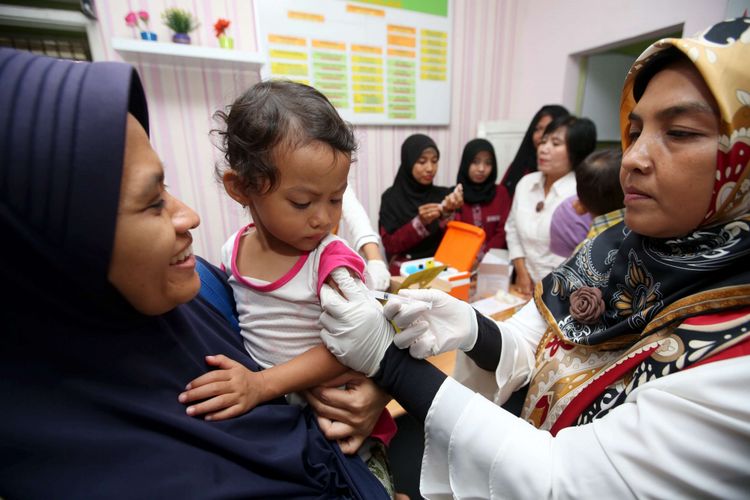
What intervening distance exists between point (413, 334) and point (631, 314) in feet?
1.81

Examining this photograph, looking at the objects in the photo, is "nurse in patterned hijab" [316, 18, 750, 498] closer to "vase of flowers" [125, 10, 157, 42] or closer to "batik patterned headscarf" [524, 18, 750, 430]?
"batik patterned headscarf" [524, 18, 750, 430]

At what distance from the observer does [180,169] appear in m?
2.55

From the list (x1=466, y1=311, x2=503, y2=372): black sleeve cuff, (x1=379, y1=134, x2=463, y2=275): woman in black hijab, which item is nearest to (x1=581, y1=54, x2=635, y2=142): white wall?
(x1=379, y1=134, x2=463, y2=275): woman in black hijab

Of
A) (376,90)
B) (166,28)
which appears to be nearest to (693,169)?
(376,90)

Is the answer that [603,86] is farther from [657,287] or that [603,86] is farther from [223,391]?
[223,391]

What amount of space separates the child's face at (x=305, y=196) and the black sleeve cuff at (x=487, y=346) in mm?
568

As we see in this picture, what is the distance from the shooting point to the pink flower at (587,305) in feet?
2.95

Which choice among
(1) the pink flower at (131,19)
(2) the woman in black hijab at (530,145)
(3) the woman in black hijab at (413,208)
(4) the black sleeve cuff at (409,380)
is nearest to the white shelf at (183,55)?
(1) the pink flower at (131,19)

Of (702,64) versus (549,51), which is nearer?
(702,64)

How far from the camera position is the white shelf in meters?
2.06

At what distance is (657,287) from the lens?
74 centimetres

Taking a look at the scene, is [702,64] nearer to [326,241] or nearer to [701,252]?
[701,252]

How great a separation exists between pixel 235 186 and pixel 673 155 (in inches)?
39.7

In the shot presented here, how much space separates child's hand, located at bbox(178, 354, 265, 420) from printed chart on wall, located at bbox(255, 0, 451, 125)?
249 centimetres
